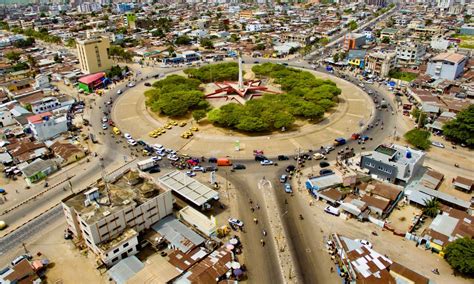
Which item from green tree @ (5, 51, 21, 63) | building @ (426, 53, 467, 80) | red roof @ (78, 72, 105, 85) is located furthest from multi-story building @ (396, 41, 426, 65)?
green tree @ (5, 51, 21, 63)

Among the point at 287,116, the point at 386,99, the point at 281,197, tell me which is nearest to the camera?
the point at 281,197

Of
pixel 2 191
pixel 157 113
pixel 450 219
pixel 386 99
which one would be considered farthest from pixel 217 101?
pixel 450 219

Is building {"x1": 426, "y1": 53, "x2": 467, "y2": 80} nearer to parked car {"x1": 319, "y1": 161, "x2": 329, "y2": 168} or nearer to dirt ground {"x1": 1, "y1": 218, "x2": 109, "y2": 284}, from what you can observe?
parked car {"x1": 319, "y1": 161, "x2": 329, "y2": 168}

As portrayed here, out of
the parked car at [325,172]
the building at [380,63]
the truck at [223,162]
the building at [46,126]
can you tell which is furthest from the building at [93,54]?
the parked car at [325,172]

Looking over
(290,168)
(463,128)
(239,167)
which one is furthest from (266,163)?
(463,128)

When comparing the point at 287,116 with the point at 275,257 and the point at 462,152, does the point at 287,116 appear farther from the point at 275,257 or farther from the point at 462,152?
the point at 275,257

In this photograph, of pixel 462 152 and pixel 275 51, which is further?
pixel 275 51

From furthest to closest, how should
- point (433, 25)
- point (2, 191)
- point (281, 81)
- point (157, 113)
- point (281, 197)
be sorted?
1. point (433, 25)
2. point (281, 81)
3. point (157, 113)
4. point (2, 191)
5. point (281, 197)
